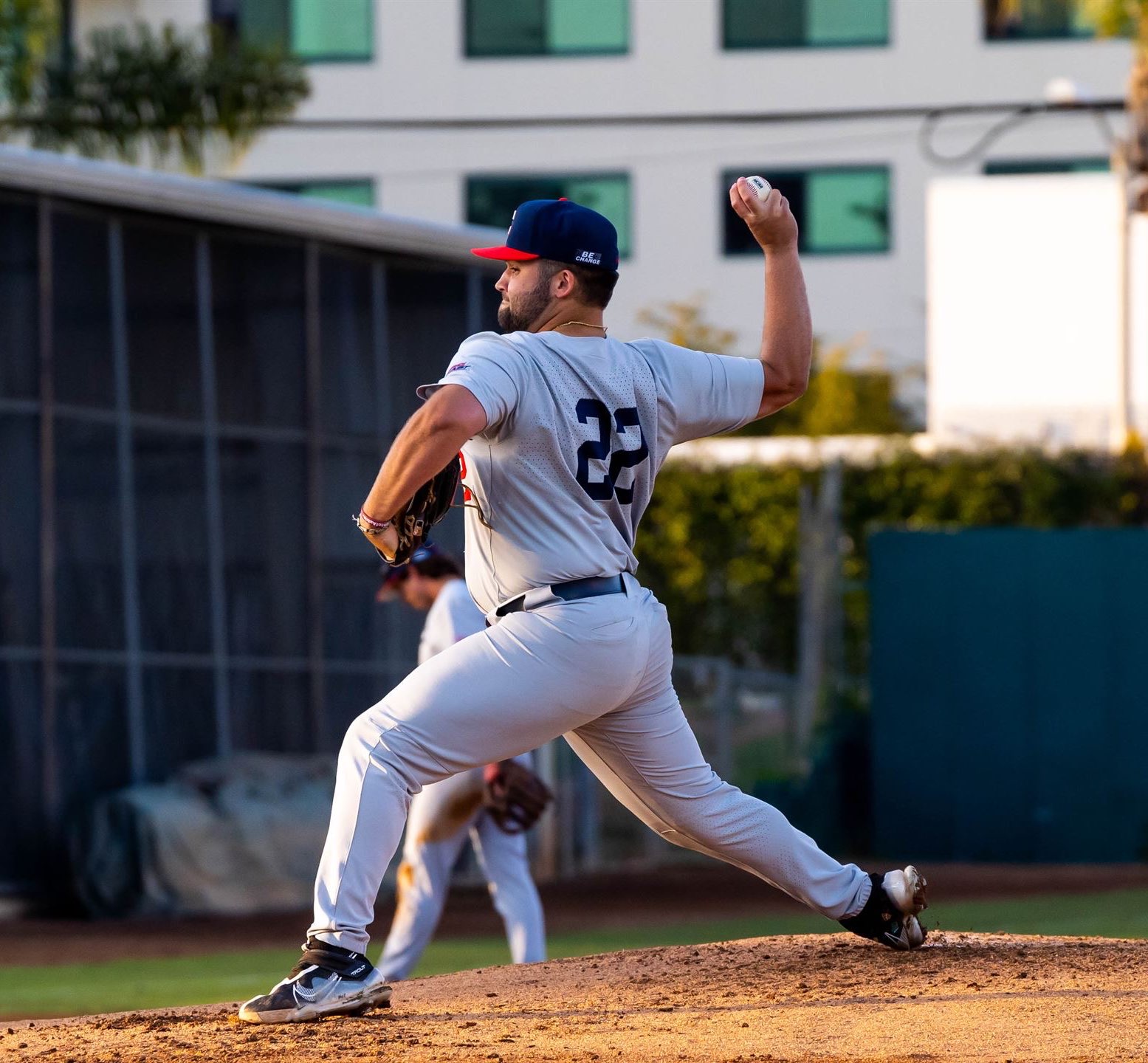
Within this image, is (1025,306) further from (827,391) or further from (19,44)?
(19,44)

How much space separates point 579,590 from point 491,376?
57cm

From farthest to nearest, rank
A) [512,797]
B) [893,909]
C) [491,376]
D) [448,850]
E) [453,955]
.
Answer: [453,955]
[448,850]
[512,797]
[893,909]
[491,376]

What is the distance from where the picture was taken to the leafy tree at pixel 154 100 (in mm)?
20375

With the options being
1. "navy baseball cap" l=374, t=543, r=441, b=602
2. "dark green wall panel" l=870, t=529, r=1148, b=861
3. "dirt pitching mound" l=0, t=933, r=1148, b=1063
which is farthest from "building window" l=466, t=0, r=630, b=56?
"dirt pitching mound" l=0, t=933, r=1148, b=1063

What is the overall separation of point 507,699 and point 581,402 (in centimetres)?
72

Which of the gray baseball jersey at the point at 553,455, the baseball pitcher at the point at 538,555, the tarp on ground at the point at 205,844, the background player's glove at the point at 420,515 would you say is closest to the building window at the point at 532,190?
the tarp on ground at the point at 205,844

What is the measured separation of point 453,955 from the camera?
10.7 metres

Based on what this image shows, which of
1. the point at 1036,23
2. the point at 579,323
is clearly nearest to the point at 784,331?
the point at 579,323

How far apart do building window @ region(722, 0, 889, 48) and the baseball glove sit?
25.6 metres

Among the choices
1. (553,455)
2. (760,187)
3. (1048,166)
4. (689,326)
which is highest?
(1048,166)

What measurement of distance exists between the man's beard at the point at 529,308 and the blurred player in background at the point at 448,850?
2.87 metres

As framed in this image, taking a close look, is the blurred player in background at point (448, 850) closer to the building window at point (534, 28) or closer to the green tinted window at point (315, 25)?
the green tinted window at point (315, 25)

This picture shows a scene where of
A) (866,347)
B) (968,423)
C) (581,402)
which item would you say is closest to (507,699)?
(581,402)

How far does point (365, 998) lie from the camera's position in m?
4.77
